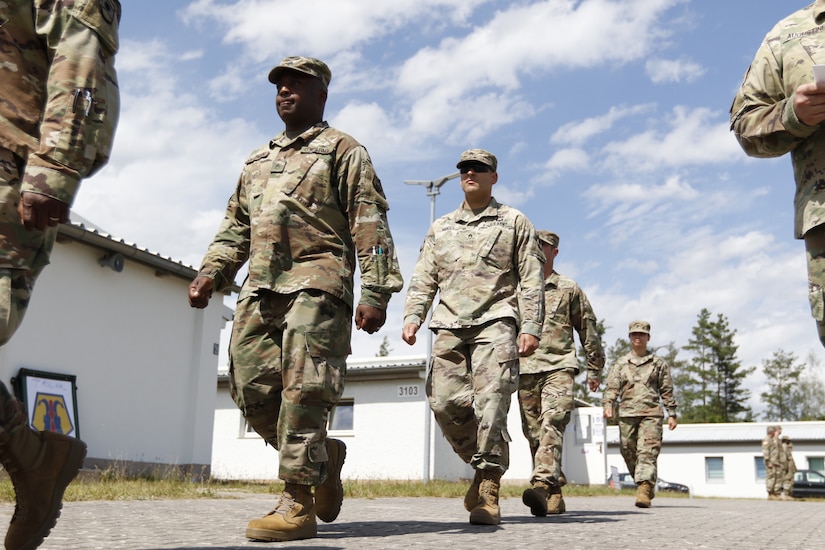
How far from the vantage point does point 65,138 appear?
3051 mm

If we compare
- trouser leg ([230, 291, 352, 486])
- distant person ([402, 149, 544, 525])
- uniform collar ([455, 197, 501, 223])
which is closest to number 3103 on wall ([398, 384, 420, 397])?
distant person ([402, 149, 544, 525])

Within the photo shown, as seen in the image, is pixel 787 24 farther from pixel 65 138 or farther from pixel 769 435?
pixel 769 435

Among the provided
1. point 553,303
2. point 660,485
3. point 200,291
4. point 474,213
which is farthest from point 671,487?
point 200,291

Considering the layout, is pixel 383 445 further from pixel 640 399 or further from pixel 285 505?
pixel 285 505

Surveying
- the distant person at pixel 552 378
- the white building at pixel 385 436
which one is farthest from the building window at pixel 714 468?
the distant person at pixel 552 378

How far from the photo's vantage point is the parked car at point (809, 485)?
1417 inches

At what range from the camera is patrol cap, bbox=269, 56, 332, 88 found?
4867 mm

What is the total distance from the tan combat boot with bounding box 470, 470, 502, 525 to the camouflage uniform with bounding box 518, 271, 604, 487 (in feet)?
5.85

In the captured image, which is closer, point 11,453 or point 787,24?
point 11,453

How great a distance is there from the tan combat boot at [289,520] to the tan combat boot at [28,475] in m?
1.19

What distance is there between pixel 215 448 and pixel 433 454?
8.34 metres

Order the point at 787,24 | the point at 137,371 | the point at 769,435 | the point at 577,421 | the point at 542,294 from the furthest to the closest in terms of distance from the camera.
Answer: the point at 577,421
the point at 769,435
the point at 137,371
the point at 542,294
the point at 787,24

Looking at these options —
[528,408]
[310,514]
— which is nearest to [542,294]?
[528,408]

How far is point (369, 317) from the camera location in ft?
15.1
